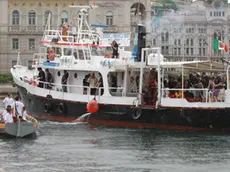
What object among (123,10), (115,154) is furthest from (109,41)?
(123,10)

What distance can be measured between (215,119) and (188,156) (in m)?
5.74

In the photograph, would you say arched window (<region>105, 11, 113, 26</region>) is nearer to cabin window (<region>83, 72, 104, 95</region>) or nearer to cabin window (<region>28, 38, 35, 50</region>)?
cabin window (<region>28, 38, 35, 50</region>)

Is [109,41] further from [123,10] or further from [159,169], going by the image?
[123,10]

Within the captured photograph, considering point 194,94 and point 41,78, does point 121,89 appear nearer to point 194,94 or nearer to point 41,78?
point 194,94

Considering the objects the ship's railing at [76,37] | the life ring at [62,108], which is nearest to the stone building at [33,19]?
the ship's railing at [76,37]

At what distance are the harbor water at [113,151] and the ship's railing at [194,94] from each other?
1.59 metres

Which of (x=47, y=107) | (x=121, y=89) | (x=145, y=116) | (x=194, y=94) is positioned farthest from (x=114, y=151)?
(x=47, y=107)

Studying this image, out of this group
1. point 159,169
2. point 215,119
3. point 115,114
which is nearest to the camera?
point 159,169

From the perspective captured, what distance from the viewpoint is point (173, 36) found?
137m

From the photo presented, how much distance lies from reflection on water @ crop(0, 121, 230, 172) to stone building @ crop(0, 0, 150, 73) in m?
54.5

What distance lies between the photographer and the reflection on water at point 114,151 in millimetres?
24531

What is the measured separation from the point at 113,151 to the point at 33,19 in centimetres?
6205

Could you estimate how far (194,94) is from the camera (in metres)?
33.2

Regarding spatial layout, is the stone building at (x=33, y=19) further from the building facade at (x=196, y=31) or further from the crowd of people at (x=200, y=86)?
the crowd of people at (x=200, y=86)
